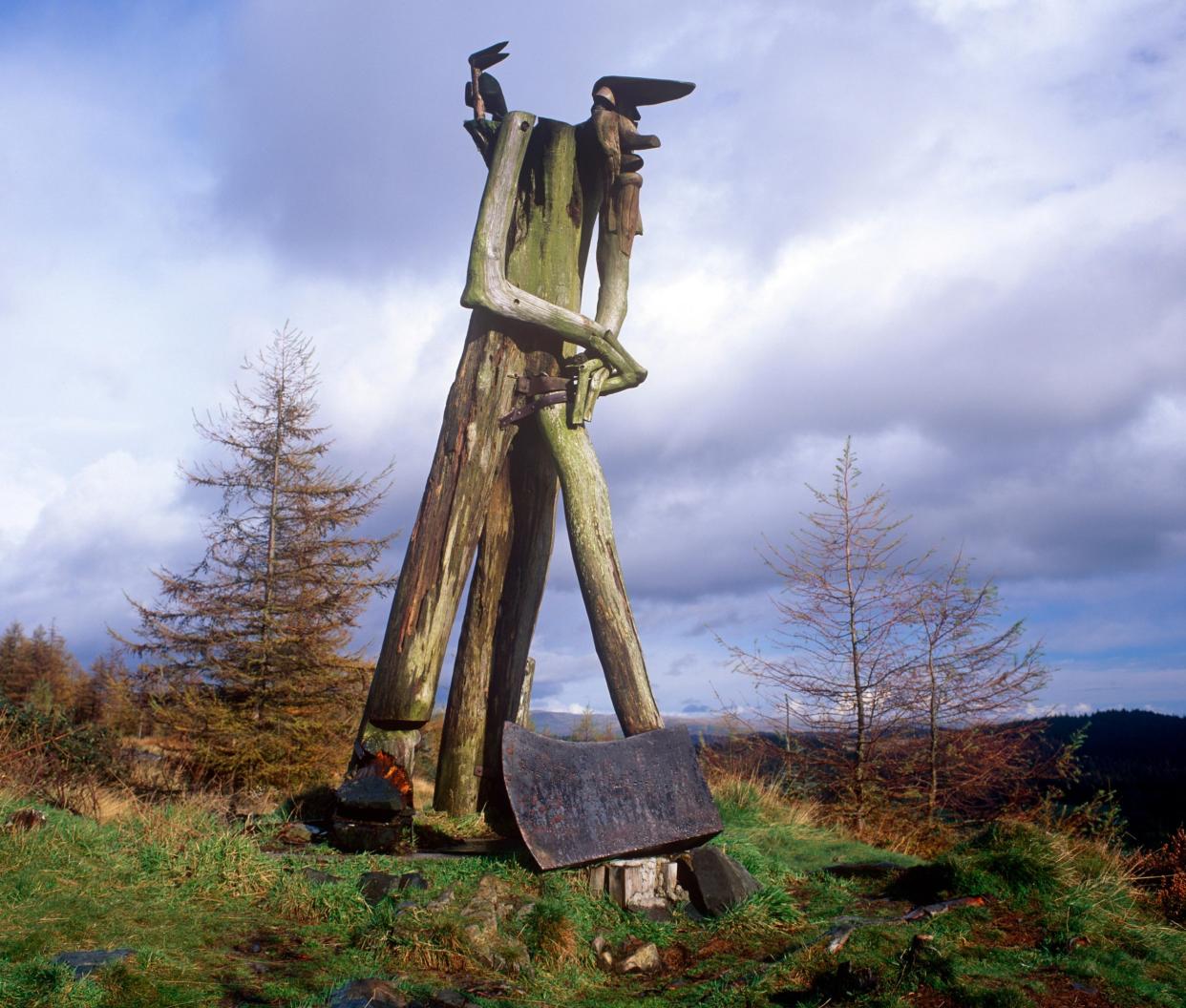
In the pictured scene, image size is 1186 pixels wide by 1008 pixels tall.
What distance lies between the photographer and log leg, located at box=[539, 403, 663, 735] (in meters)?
5.33

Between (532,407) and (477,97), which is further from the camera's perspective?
(477,97)

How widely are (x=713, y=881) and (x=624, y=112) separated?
15.9 ft

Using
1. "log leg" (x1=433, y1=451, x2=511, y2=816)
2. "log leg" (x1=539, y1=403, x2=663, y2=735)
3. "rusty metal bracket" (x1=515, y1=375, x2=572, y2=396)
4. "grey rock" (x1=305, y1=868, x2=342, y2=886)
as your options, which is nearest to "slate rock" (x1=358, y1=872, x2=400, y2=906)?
"grey rock" (x1=305, y1=868, x2=342, y2=886)

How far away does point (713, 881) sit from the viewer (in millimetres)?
4910

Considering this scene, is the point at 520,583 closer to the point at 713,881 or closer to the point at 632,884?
the point at 632,884

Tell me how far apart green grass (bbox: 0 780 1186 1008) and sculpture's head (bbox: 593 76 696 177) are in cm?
442

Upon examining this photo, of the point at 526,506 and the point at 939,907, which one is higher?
the point at 526,506

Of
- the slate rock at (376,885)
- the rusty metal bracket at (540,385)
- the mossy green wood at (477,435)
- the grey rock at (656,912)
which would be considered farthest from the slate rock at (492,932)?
the rusty metal bracket at (540,385)

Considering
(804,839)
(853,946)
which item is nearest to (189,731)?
(804,839)

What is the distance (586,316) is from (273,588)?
375 inches

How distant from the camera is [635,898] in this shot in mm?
4793

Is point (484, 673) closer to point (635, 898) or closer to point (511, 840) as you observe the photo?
point (511, 840)

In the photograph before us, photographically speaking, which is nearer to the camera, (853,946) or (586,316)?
(853,946)

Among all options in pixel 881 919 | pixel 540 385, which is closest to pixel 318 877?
pixel 881 919
